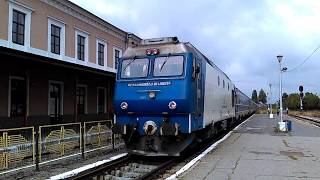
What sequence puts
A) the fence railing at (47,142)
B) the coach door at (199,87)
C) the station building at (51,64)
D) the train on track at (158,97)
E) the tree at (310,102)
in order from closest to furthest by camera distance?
1. the fence railing at (47,142)
2. the train on track at (158,97)
3. the coach door at (199,87)
4. the station building at (51,64)
5. the tree at (310,102)

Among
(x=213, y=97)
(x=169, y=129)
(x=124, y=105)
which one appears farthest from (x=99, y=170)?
(x=213, y=97)

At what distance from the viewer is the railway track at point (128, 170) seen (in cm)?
1092

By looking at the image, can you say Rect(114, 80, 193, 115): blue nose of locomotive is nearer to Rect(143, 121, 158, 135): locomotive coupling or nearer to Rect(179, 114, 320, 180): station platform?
Rect(143, 121, 158, 135): locomotive coupling

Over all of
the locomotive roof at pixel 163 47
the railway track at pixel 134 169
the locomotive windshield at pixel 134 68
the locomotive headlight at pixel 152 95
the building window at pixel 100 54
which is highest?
the building window at pixel 100 54

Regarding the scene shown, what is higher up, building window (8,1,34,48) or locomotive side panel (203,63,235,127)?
building window (8,1,34,48)

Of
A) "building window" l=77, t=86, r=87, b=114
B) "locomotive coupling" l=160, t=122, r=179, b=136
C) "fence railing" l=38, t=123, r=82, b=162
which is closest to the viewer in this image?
"locomotive coupling" l=160, t=122, r=179, b=136

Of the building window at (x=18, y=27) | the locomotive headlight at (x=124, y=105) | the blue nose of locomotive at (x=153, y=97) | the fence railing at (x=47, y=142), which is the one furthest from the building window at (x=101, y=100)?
the locomotive headlight at (x=124, y=105)

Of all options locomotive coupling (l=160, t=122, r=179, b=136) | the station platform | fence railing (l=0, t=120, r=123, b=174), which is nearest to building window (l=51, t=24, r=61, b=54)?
fence railing (l=0, t=120, r=123, b=174)

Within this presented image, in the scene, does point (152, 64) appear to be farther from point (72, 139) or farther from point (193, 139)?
point (72, 139)

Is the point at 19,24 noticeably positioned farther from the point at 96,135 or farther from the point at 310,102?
the point at 310,102

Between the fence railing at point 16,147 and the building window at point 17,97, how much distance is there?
368 inches

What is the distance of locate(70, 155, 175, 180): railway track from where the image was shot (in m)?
10.9

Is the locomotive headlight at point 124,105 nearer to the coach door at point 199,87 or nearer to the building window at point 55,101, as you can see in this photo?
the coach door at point 199,87

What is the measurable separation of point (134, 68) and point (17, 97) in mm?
10114
